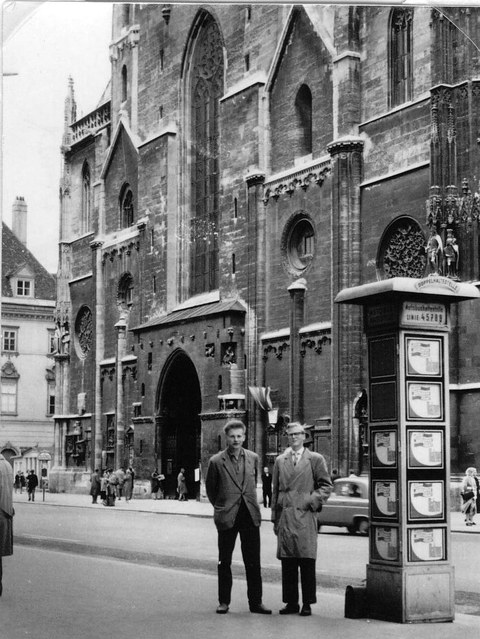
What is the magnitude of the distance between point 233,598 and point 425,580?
2332 millimetres

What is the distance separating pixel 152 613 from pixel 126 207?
14.7 m

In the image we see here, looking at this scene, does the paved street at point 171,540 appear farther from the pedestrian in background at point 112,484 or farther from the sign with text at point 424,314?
the sign with text at point 424,314

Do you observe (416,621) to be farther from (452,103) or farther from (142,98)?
(452,103)

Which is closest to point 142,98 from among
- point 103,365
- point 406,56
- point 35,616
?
point 103,365

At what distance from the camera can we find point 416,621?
10.3 m

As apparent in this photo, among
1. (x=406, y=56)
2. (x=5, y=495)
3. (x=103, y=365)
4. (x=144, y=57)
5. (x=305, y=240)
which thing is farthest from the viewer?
(x=305, y=240)

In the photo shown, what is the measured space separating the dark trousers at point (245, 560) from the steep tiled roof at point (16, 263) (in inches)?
146

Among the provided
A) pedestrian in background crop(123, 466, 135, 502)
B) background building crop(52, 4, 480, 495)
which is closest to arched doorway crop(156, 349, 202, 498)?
background building crop(52, 4, 480, 495)

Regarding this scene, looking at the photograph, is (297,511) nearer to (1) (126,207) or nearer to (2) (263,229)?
(1) (126,207)

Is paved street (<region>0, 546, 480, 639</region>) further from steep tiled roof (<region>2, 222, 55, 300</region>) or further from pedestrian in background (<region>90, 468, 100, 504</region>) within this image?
pedestrian in background (<region>90, 468, 100, 504</region>)

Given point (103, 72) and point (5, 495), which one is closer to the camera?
point (5, 495)

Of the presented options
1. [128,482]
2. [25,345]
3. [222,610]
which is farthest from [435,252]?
[222,610]

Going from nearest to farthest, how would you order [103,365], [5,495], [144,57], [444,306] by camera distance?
[444,306], [5,495], [144,57], [103,365]

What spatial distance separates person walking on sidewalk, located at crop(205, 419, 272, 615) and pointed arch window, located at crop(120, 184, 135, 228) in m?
13.3
